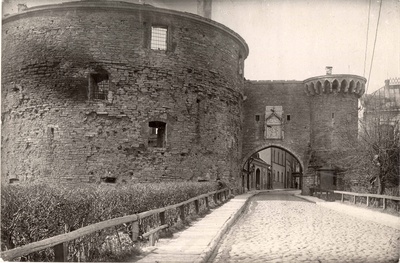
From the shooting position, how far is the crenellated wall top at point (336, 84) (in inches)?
1110

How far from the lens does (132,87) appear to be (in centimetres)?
1908

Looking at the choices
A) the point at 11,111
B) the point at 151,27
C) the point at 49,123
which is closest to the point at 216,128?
the point at 151,27

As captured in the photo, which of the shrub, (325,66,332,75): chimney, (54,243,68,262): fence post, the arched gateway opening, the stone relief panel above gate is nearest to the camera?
(54,243,68,262): fence post

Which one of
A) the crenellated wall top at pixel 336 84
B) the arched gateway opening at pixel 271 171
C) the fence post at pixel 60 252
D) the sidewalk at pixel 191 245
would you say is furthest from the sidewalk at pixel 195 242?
the arched gateway opening at pixel 271 171

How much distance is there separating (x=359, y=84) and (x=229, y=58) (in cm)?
1047

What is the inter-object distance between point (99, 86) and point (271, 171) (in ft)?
112

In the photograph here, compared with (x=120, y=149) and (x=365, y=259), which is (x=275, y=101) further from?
(x=365, y=259)

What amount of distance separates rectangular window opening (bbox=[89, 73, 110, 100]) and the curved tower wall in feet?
0.14

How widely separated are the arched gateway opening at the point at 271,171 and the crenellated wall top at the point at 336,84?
34.5 ft

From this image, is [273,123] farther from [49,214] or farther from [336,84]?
[49,214]

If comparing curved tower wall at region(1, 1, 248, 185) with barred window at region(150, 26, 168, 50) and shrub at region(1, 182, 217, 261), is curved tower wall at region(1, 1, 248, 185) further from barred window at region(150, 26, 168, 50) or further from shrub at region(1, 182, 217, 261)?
shrub at region(1, 182, 217, 261)

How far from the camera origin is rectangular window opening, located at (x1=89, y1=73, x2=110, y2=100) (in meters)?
19.0

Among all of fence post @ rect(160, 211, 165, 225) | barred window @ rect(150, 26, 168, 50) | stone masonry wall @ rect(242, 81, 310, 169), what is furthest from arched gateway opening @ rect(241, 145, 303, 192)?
fence post @ rect(160, 211, 165, 225)

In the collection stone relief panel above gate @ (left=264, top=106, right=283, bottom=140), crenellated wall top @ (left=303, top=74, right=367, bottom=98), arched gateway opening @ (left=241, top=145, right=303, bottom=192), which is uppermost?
crenellated wall top @ (left=303, top=74, right=367, bottom=98)
